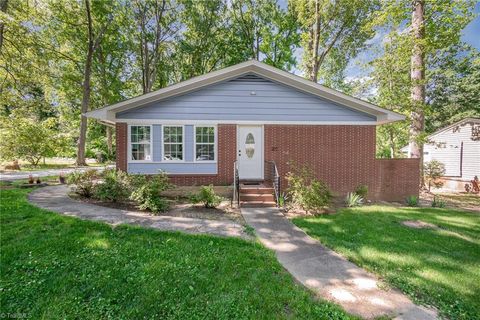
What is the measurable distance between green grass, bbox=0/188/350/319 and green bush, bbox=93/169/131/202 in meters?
2.23

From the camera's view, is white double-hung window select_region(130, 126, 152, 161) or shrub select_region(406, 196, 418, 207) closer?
shrub select_region(406, 196, 418, 207)

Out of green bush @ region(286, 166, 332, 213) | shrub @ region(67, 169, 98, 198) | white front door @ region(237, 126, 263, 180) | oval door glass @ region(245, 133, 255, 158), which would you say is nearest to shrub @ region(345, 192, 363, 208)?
green bush @ region(286, 166, 332, 213)

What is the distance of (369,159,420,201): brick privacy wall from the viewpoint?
9.27 metres

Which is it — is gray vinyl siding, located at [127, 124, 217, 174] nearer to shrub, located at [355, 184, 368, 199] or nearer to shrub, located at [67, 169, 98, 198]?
shrub, located at [67, 169, 98, 198]

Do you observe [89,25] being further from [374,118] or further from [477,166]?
[477,166]

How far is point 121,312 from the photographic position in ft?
8.77

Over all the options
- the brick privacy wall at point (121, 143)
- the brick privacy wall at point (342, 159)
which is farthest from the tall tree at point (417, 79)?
the brick privacy wall at point (121, 143)

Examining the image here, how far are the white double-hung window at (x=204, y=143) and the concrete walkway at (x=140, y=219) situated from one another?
363 cm

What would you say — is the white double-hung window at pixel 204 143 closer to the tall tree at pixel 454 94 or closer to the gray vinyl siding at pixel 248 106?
the gray vinyl siding at pixel 248 106

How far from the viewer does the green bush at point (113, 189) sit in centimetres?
688

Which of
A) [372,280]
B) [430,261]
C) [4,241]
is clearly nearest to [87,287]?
[4,241]

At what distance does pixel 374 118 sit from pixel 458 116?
2807cm

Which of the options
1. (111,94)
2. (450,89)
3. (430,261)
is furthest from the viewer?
(450,89)

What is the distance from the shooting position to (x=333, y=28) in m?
16.6
